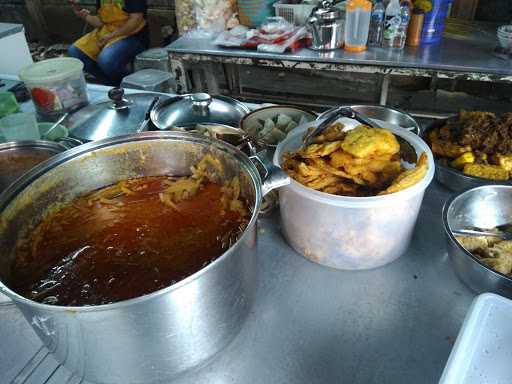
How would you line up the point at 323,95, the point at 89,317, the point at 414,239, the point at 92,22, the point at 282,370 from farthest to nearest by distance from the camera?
the point at 92,22 < the point at 323,95 < the point at 414,239 < the point at 282,370 < the point at 89,317

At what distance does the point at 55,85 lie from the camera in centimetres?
166

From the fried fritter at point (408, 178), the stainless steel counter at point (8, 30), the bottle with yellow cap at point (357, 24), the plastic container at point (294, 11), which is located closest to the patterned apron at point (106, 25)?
the stainless steel counter at point (8, 30)

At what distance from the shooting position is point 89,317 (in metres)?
0.60

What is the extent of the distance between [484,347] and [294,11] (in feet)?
9.62

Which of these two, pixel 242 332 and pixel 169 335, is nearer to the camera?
pixel 169 335

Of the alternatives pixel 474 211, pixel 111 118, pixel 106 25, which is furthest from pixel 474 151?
pixel 106 25

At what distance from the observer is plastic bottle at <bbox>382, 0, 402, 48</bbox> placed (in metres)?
2.64

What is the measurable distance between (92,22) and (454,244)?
15.6 feet

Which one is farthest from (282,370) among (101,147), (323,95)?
(323,95)

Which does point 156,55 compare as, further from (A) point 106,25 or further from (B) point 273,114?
(B) point 273,114

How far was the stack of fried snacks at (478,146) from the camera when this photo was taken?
44.8 inches

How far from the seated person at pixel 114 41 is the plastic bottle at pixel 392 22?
2487 millimetres

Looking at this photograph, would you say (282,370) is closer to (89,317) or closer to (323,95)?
(89,317)

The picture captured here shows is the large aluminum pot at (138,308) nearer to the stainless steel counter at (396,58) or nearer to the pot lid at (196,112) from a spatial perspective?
the pot lid at (196,112)
